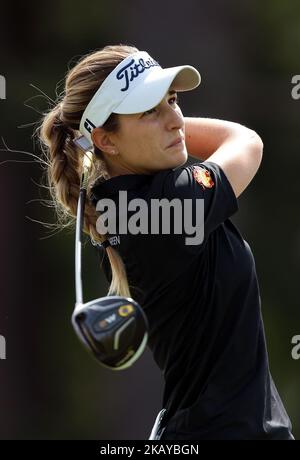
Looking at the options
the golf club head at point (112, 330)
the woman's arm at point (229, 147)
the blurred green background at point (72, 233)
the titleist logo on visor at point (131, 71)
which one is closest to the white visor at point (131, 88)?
the titleist logo on visor at point (131, 71)

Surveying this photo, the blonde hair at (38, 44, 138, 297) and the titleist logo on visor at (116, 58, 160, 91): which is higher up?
the titleist logo on visor at (116, 58, 160, 91)

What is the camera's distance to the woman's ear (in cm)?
265

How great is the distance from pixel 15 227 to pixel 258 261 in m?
1.50

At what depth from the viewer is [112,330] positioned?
2.16m

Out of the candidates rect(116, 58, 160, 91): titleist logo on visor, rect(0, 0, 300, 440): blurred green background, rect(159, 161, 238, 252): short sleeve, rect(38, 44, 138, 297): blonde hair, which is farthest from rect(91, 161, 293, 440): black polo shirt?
rect(0, 0, 300, 440): blurred green background

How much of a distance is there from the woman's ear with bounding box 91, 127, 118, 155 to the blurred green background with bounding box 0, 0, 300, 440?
2716 mm

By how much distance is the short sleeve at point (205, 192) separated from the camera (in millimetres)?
2457

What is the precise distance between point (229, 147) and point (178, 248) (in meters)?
0.39

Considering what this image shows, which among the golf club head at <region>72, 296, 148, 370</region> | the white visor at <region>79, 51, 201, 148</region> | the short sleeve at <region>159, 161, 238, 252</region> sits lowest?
the golf club head at <region>72, 296, 148, 370</region>

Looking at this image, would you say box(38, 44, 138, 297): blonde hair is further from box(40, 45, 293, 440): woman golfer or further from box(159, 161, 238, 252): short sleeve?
box(159, 161, 238, 252): short sleeve

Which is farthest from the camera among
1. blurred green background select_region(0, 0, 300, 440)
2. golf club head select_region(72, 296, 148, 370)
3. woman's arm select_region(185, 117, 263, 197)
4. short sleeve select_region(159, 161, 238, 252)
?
blurred green background select_region(0, 0, 300, 440)

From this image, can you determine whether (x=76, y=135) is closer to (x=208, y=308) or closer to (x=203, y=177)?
(x=203, y=177)

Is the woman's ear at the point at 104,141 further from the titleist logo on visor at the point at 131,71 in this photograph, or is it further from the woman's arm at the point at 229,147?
the woman's arm at the point at 229,147

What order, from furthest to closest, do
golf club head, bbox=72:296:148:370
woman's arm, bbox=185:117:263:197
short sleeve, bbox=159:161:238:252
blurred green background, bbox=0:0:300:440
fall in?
blurred green background, bbox=0:0:300:440 → woman's arm, bbox=185:117:263:197 → short sleeve, bbox=159:161:238:252 → golf club head, bbox=72:296:148:370
